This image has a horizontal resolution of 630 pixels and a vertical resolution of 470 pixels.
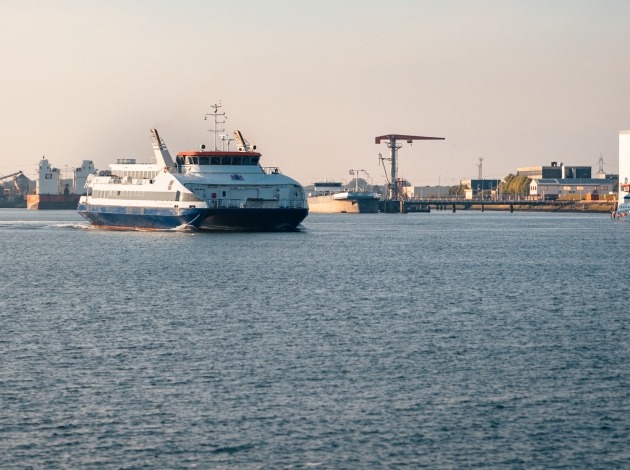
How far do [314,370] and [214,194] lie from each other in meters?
73.1

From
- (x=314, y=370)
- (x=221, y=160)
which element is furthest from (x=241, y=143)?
(x=314, y=370)

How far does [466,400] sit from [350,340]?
9783 mm

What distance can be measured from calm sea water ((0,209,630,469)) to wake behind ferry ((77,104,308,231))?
130 ft

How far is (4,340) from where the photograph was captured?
3703 centimetres

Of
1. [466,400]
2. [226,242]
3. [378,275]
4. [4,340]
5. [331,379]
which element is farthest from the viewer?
[226,242]

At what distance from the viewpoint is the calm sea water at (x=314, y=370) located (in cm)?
2375

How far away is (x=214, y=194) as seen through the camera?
104 m

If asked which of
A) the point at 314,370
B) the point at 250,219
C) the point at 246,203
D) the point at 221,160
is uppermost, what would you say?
the point at 221,160

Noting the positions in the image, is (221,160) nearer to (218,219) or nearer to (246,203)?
(246,203)

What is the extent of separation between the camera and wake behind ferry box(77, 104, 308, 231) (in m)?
103

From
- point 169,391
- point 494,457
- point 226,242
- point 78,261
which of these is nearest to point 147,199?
point 226,242

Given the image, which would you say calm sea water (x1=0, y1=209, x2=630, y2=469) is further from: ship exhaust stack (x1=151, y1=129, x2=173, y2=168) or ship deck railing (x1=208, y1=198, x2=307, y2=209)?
ship exhaust stack (x1=151, y1=129, x2=173, y2=168)

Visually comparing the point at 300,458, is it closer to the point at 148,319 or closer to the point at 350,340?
the point at 350,340

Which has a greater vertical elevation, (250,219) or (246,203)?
(246,203)
